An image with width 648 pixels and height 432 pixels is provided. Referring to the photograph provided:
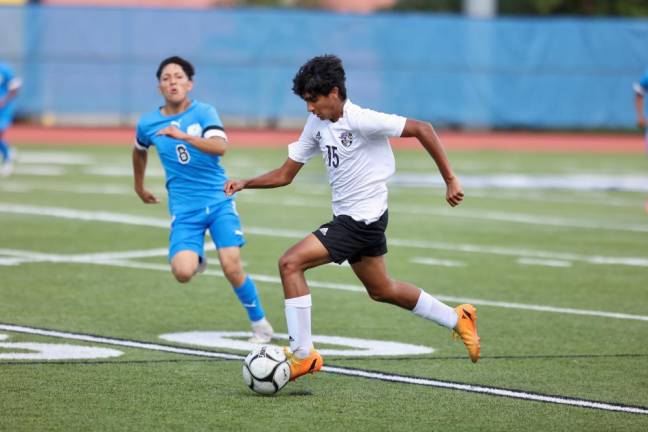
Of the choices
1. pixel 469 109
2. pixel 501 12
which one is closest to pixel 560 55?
pixel 469 109

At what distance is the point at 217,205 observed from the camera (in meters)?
9.25

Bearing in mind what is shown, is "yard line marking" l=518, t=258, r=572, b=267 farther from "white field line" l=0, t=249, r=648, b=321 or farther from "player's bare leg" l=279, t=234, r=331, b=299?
"player's bare leg" l=279, t=234, r=331, b=299

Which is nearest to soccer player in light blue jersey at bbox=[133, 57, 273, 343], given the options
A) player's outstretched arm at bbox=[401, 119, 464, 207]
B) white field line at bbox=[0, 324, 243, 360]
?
white field line at bbox=[0, 324, 243, 360]

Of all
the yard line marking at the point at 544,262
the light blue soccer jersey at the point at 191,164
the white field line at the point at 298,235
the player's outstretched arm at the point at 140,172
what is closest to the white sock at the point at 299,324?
the light blue soccer jersey at the point at 191,164

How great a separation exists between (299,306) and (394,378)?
2.58ft

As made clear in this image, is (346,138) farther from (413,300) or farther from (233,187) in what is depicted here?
(413,300)

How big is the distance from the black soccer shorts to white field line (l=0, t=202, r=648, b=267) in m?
5.95

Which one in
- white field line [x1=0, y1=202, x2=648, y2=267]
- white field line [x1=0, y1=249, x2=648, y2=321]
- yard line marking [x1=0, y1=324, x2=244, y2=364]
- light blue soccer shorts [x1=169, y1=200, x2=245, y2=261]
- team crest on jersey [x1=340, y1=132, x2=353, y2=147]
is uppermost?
team crest on jersey [x1=340, y1=132, x2=353, y2=147]

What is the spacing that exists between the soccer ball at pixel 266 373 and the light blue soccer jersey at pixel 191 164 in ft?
6.72

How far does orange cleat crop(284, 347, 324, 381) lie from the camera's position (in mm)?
7551

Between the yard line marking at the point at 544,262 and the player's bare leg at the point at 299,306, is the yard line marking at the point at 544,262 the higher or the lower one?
the lower one

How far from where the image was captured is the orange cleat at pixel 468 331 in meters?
8.07

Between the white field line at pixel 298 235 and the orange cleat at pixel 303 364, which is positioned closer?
the orange cleat at pixel 303 364

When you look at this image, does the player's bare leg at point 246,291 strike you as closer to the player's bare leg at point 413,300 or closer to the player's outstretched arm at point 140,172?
the player's outstretched arm at point 140,172
